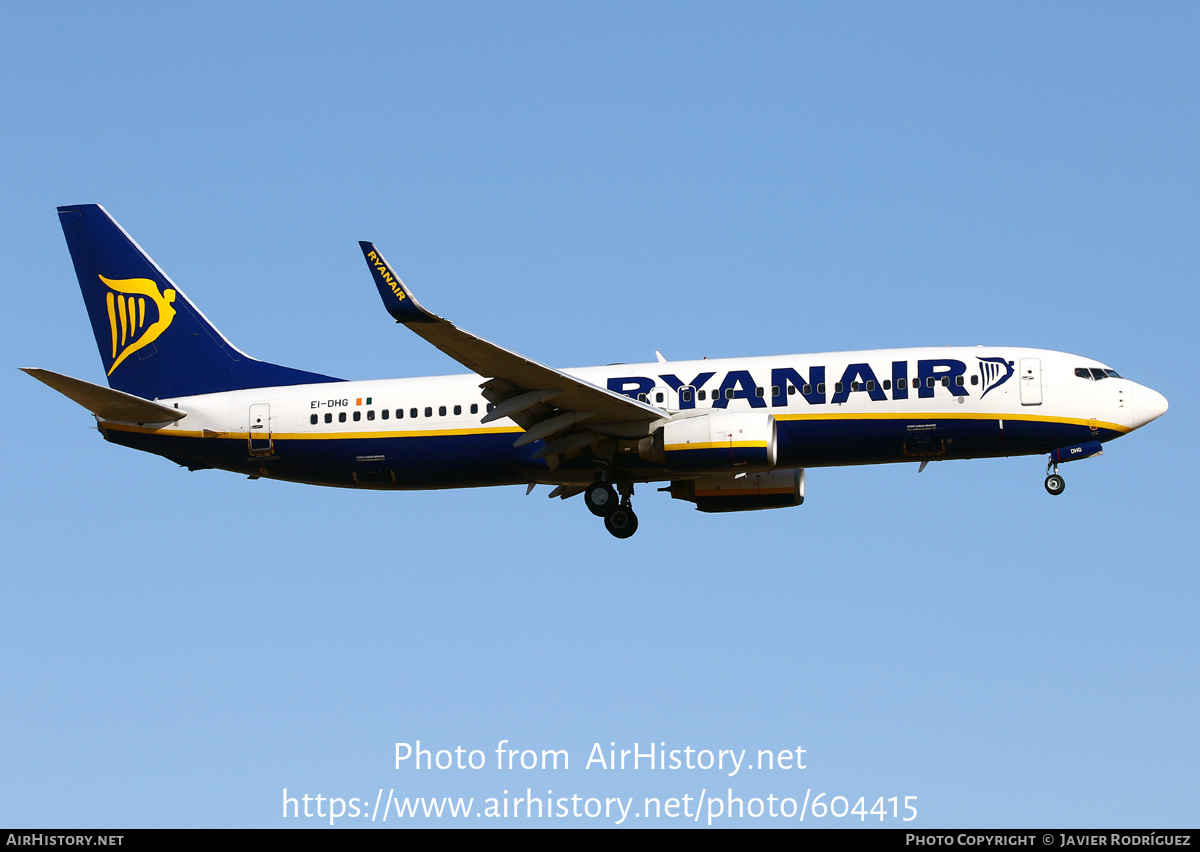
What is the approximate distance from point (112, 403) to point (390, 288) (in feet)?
41.6

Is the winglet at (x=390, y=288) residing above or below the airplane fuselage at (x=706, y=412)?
above

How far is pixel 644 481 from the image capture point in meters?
40.1

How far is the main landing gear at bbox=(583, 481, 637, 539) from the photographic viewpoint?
129ft

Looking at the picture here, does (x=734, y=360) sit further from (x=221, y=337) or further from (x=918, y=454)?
(x=221, y=337)

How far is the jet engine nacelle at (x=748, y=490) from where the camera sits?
135ft

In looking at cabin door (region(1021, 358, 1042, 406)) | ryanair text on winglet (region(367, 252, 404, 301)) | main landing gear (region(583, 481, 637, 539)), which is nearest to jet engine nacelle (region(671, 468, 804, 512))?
main landing gear (region(583, 481, 637, 539))

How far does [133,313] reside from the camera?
4456cm

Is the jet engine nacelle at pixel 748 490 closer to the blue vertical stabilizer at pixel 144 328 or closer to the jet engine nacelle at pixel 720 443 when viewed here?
the jet engine nacelle at pixel 720 443

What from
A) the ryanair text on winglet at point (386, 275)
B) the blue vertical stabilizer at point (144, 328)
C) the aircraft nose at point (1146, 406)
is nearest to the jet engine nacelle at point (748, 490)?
the aircraft nose at point (1146, 406)

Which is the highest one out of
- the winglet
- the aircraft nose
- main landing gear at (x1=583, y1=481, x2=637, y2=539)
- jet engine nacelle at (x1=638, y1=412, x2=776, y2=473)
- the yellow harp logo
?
the yellow harp logo

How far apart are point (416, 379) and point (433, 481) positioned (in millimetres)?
3165

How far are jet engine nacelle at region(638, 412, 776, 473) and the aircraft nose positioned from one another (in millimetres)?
9458

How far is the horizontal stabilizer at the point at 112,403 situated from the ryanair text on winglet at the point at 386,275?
36.0 feet

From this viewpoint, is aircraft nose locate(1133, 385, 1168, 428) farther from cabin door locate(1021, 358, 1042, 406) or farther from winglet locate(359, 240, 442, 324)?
winglet locate(359, 240, 442, 324)
